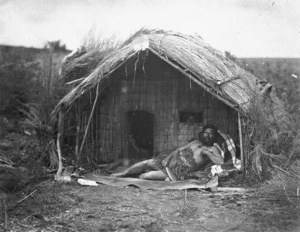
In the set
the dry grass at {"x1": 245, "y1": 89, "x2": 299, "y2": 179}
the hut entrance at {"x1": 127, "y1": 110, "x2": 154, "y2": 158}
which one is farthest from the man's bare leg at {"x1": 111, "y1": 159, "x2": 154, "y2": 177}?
the dry grass at {"x1": 245, "y1": 89, "x2": 299, "y2": 179}

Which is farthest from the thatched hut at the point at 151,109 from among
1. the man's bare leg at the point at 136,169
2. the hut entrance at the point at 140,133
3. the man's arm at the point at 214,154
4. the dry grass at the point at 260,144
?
the dry grass at the point at 260,144

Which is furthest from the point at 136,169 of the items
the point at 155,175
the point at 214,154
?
the point at 214,154

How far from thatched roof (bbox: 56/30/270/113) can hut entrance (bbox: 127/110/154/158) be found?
1.70 m

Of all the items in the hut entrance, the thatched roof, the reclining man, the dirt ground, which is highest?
the thatched roof

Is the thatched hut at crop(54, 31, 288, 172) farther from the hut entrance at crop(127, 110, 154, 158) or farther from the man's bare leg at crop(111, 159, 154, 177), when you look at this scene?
the man's bare leg at crop(111, 159, 154, 177)

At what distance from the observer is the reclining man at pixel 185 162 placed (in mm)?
8336

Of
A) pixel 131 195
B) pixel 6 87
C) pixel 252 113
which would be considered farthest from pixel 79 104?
pixel 6 87

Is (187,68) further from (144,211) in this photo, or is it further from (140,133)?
(144,211)

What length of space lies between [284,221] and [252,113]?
2.70m

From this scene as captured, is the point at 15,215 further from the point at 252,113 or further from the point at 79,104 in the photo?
the point at 252,113

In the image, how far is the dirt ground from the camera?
553 cm

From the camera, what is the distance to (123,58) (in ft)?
27.5

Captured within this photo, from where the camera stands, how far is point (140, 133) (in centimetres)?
1054

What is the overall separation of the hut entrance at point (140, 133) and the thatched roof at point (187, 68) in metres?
1.70
